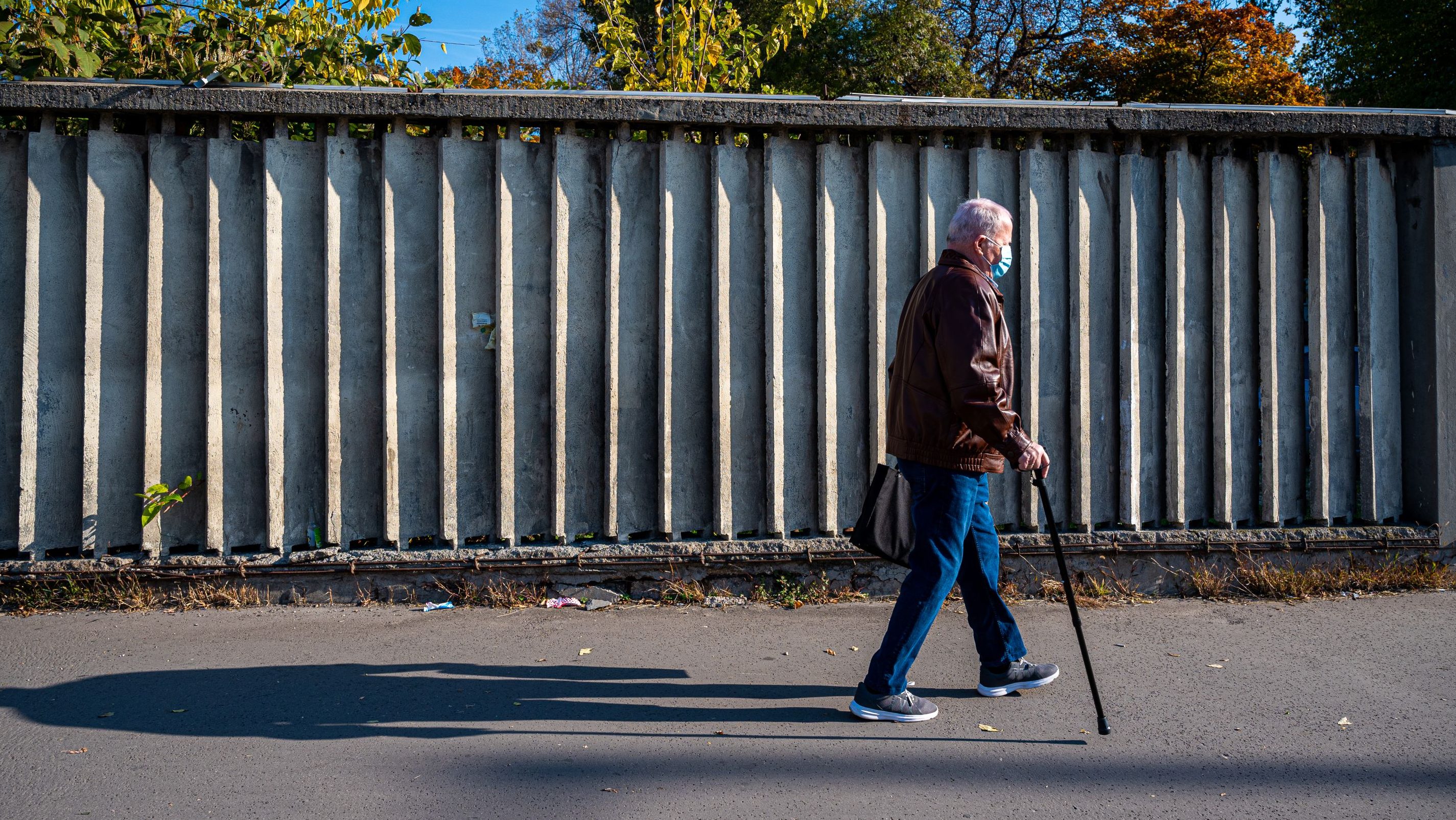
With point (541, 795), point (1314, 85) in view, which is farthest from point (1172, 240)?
point (1314, 85)

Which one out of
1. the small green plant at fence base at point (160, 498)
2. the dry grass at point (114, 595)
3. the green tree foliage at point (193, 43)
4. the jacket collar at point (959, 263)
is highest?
the green tree foliage at point (193, 43)

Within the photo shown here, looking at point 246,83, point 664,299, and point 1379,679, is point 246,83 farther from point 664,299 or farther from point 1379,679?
point 1379,679

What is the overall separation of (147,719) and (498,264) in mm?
2652

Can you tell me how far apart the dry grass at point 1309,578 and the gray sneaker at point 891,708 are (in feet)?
8.32

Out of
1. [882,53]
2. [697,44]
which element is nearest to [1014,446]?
[697,44]

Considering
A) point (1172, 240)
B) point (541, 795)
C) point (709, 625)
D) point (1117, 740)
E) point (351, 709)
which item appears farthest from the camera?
point (1172, 240)

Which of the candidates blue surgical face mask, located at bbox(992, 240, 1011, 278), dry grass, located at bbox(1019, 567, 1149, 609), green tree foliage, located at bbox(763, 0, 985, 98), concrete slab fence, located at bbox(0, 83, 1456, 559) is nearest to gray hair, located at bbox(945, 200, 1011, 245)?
blue surgical face mask, located at bbox(992, 240, 1011, 278)

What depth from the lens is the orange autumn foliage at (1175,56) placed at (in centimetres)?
2341

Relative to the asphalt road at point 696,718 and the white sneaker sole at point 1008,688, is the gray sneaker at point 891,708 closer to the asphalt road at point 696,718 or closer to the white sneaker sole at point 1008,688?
the asphalt road at point 696,718

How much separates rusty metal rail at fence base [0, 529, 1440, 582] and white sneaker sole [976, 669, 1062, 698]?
4.47ft

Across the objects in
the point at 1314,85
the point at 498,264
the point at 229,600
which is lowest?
the point at 229,600

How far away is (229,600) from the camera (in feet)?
17.4

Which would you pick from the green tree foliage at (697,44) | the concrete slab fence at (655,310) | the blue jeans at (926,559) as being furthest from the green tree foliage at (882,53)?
the blue jeans at (926,559)

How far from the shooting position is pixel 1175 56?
78.5ft
